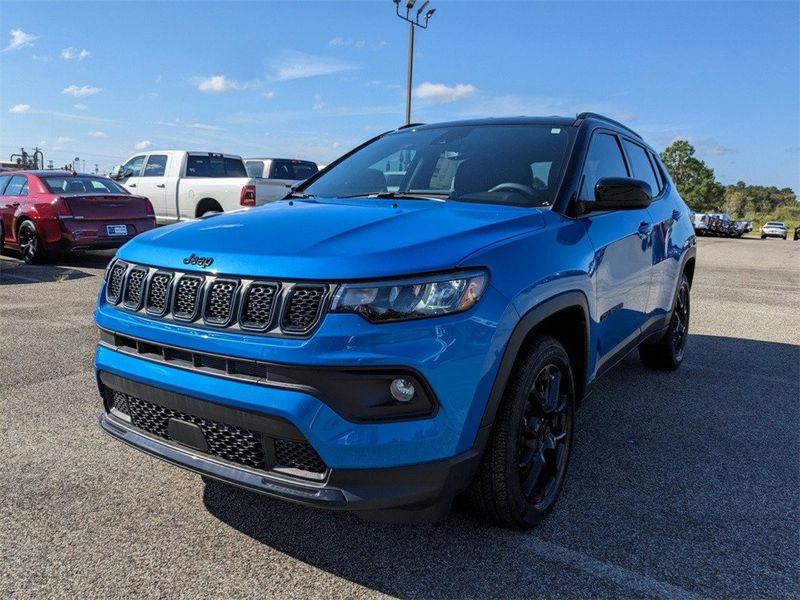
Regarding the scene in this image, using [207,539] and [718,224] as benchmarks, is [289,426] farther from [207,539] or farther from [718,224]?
[718,224]

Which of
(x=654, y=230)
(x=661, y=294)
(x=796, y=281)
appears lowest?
(x=796, y=281)

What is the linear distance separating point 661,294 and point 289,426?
3.24 metres

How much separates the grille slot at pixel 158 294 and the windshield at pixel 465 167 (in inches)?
51.6

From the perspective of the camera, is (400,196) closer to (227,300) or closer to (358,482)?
(227,300)

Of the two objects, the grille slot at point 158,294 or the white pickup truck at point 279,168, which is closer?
the grille slot at point 158,294

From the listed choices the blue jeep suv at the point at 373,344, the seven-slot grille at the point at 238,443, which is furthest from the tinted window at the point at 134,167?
the seven-slot grille at the point at 238,443

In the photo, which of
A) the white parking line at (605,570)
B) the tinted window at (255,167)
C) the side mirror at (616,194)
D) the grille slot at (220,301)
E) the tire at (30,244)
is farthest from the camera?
the tinted window at (255,167)

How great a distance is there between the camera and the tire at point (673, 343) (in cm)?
Result: 511

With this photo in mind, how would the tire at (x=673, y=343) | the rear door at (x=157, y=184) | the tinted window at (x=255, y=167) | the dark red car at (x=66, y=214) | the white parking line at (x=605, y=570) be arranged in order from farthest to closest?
the tinted window at (x=255, y=167)
the rear door at (x=157, y=184)
the dark red car at (x=66, y=214)
the tire at (x=673, y=343)
the white parking line at (x=605, y=570)

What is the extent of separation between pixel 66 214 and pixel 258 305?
29.7 ft

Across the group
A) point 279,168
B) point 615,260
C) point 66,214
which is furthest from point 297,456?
point 279,168

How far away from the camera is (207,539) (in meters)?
2.61

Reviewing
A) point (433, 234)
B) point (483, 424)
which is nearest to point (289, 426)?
point (483, 424)

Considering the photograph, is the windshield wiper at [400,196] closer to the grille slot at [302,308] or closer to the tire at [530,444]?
the tire at [530,444]
